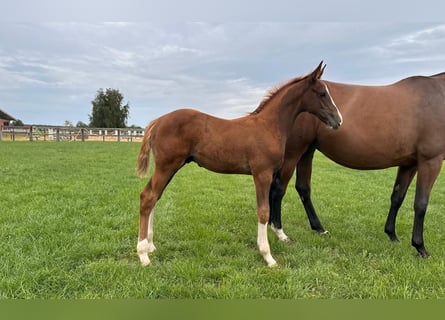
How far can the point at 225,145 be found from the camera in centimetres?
331

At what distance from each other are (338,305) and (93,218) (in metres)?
3.71

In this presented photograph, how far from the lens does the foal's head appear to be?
3.47m

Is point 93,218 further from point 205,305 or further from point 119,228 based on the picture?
point 205,305

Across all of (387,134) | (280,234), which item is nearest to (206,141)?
(280,234)

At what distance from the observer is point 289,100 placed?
3545mm

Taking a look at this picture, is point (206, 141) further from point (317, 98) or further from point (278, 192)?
point (278, 192)

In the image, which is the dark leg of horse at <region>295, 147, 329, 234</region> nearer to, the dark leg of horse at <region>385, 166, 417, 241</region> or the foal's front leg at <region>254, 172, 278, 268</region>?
the dark leg of horse at <region>385, 166, 417, 241</region>

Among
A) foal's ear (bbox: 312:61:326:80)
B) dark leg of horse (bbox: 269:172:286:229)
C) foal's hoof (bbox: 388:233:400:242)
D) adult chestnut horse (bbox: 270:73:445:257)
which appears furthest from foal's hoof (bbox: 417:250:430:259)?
foal's ear (bbox: 312:61:326:80)

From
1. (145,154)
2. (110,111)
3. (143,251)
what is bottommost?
(143,251)

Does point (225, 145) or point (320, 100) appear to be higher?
point (320, 100)

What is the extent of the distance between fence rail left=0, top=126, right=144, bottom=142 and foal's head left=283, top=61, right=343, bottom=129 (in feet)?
78.8

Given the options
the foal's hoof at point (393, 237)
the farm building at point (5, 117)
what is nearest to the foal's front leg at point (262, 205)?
the foal's hoof at point (393, 237)

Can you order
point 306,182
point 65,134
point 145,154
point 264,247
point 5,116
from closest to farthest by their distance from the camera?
1. point 264,247
2. point 145,154
3. point 306,182
4. point 65,134
5. point 5,116

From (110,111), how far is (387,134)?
104 ft
